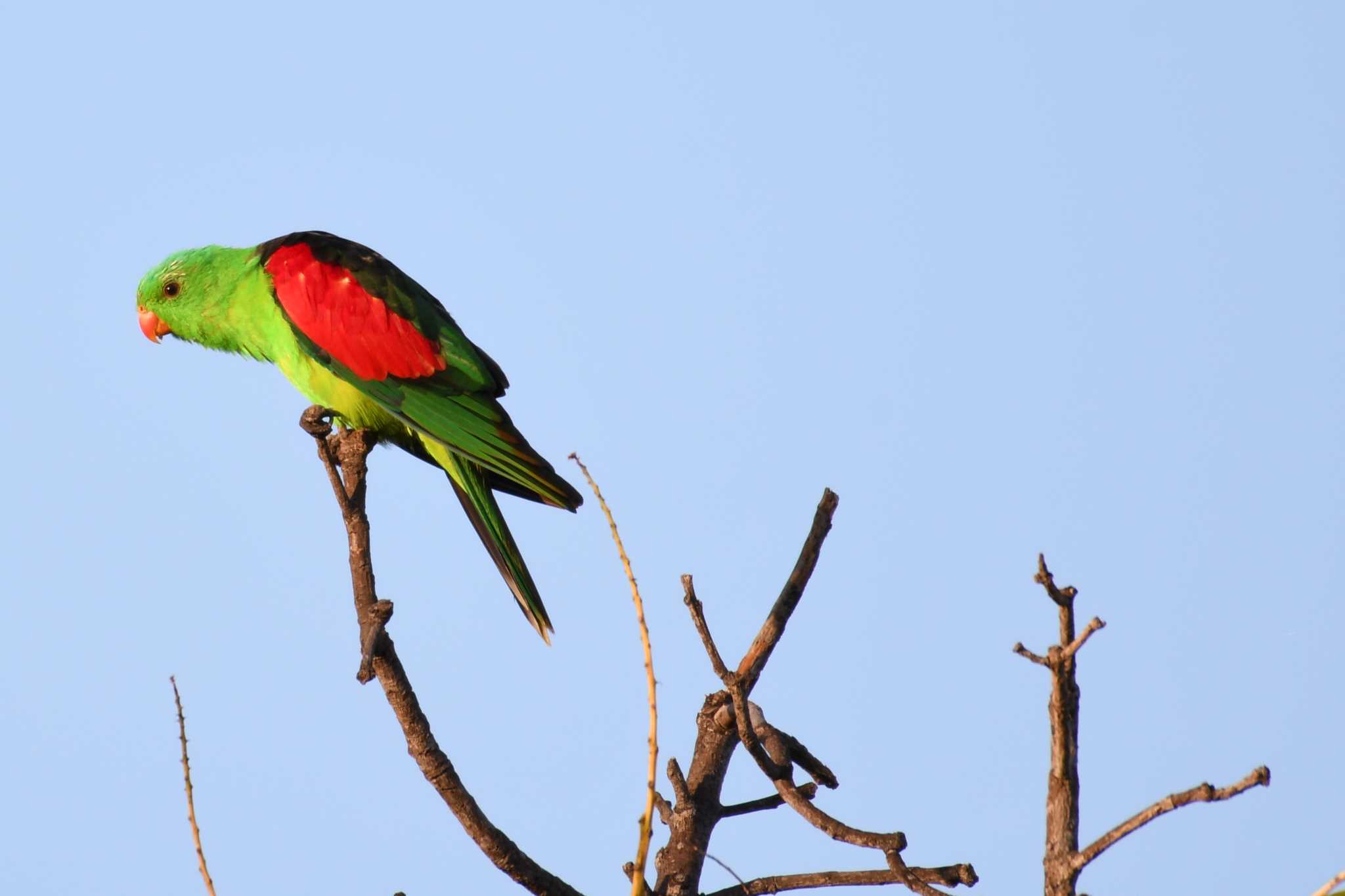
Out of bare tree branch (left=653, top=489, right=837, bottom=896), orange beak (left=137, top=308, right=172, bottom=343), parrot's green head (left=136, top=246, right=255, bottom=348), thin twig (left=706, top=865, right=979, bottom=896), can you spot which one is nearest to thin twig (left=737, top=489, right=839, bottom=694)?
bare tree branch (left=653, top=489, right=837, bottom=896)

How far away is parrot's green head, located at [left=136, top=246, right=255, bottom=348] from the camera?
207 inches

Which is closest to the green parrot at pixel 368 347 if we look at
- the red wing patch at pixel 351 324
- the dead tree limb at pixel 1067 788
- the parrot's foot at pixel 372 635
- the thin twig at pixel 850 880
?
the red wing patch at pixel 351 324

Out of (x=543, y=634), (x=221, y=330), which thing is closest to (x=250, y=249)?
(x=221, y=330)

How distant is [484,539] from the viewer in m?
4.41

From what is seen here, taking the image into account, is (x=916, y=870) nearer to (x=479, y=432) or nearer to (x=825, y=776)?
(x=825, y=776)

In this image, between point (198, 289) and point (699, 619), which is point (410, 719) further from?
point (198, 289)

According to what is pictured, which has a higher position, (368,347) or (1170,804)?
(368,347)

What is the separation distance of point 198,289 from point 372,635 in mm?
2824

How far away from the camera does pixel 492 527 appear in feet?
14.8

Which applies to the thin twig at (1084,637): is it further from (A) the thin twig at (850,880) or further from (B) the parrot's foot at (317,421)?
(B) the parrot's foot at (317,421)

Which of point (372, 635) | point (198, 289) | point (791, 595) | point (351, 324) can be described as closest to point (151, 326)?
point (198, 289)

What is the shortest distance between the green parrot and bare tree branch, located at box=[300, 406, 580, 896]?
1.01m

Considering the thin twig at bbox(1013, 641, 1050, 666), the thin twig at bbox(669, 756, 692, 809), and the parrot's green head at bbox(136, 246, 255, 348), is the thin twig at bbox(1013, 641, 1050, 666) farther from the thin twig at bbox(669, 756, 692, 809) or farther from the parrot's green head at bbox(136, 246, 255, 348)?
the parrot's green head at bbox(136, 246, 255, 348)

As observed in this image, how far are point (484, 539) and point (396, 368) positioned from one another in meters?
0.83
